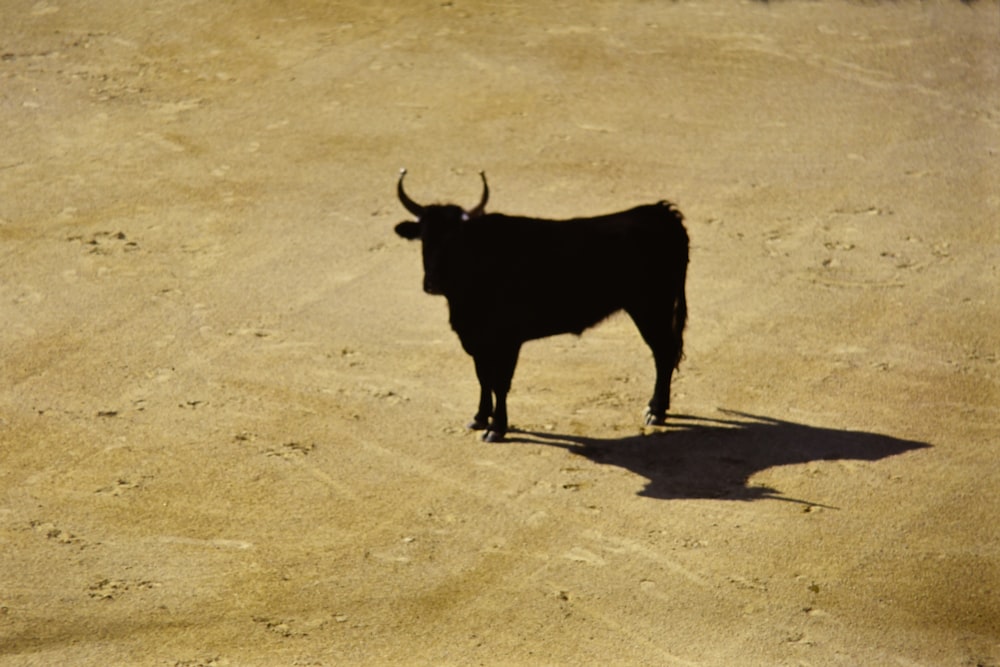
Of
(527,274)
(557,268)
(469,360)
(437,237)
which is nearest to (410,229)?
(437,237)

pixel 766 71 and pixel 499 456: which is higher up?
pixel 766 71

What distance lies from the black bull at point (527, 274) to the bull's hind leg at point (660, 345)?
148mm

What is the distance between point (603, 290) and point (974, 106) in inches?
314

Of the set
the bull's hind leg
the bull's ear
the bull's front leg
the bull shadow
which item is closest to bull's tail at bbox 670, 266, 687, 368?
the bull's hind leg

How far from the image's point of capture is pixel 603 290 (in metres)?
11.8

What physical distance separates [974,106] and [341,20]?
7.53 meters

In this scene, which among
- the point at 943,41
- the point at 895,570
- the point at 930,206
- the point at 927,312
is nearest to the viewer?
the point at 895,570

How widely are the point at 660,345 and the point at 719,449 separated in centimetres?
91

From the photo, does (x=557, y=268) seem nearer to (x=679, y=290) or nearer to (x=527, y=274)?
(x=527, y=274)

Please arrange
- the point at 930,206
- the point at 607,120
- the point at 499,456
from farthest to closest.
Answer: the point at 607,120 → the point at 930,206 → the point at 499,456

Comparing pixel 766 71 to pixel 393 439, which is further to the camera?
pixel 766 71

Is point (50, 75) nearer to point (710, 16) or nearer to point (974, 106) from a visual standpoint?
point (710, 16)

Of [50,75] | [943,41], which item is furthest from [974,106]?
[50,75]

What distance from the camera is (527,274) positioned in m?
11.7
